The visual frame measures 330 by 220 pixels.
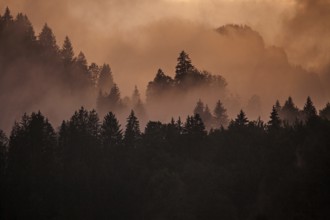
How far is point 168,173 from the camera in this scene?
119 meters

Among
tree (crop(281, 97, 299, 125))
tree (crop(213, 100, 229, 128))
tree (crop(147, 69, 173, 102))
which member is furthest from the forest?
tree (crop(147, 69, 173, 102))

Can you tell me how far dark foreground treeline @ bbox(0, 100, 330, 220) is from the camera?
11000cm

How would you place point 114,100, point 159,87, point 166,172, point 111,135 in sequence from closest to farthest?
point 166,172 → point 111,135 → point 159,87 → point 114,100

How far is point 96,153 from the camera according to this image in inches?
4894

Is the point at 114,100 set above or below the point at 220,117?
above

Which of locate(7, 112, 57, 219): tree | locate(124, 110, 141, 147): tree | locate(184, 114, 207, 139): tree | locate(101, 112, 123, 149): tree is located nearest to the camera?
locate(7, 112, 57, 219): tree

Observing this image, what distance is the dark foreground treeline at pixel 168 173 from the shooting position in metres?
110

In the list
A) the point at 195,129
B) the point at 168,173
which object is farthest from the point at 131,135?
the point at 168,173

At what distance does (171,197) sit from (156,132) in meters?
19.1

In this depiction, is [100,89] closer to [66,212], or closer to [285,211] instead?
[66,212]

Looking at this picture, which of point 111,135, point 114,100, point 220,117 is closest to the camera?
point 111,135

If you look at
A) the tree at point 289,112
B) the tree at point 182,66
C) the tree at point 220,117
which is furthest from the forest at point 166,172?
the tree at point 182,66

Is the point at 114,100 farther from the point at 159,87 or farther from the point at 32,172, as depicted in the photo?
the point at 32,172

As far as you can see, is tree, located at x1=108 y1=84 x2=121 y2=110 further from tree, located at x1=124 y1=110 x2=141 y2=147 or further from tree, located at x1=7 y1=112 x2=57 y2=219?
tree, located at x1=7 y1=112 x2=57 y2=219
